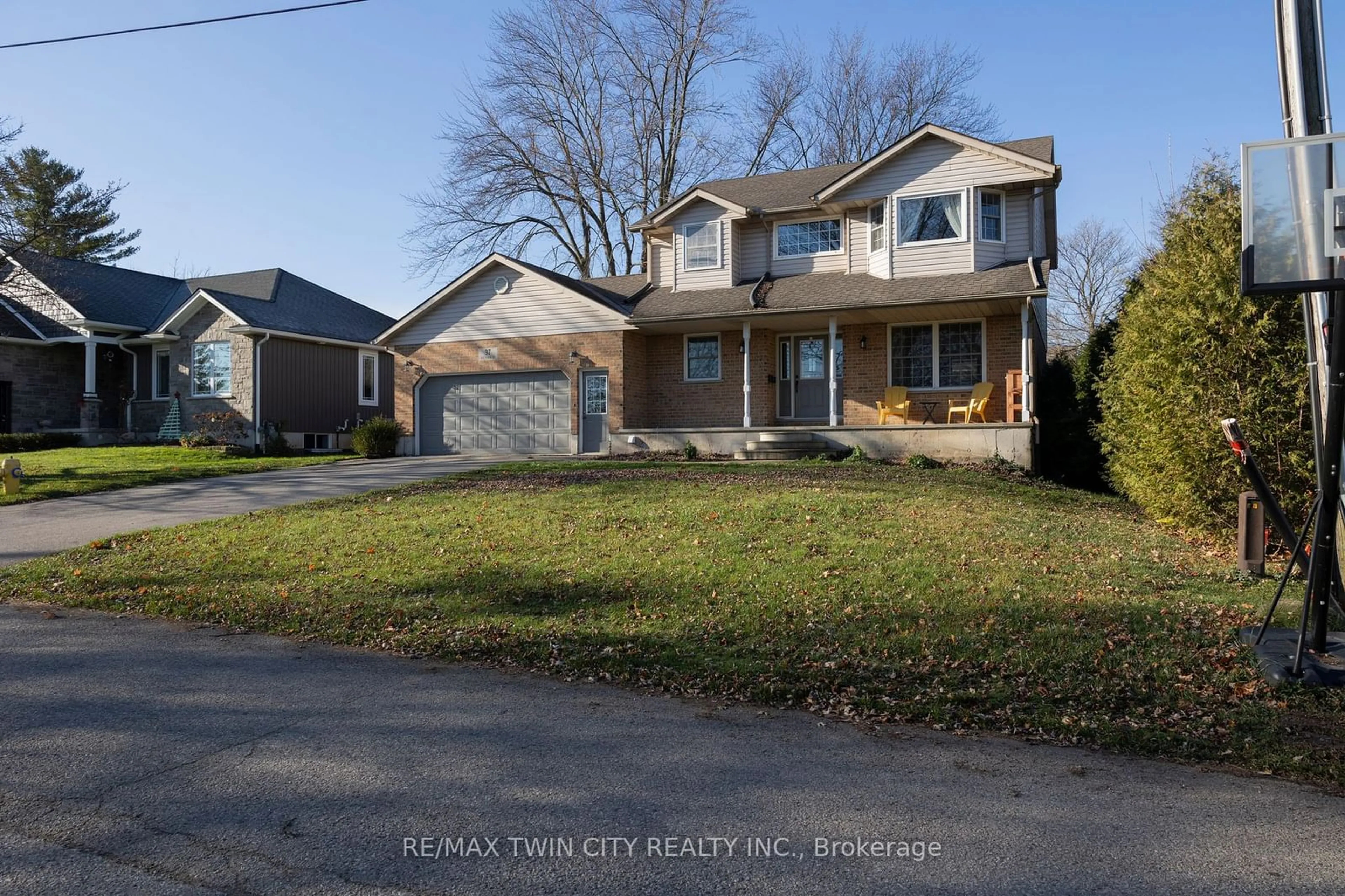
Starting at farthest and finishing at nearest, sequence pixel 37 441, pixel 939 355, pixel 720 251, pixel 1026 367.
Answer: pixel 37 441 → pixel 720 251 → pixel 939 355 → pixel 1026 367

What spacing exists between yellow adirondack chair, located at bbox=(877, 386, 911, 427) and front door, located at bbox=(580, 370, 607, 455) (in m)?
6.39

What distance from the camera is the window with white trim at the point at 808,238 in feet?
70.2

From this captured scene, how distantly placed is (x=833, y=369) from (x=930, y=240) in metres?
3.55

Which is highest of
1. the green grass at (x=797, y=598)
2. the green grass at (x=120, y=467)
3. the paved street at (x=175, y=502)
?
the green grass at (x=120, y=467)

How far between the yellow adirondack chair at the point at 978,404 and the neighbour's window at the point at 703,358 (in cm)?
560

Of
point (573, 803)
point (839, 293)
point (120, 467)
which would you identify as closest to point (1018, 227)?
point (839, 293)

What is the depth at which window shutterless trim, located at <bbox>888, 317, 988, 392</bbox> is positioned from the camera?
19.3 m

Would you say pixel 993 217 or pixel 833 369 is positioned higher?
pixel 993 217

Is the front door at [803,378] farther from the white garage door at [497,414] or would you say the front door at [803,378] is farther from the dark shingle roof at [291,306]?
the dark shingle roof at [291,306]

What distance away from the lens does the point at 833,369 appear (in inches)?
745

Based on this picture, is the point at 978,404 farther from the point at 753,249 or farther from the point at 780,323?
the point at 753,249

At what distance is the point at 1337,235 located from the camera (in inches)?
221

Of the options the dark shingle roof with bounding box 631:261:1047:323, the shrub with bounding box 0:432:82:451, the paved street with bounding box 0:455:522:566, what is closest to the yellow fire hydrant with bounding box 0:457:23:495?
the paved street with bounding box 0:455:522:566

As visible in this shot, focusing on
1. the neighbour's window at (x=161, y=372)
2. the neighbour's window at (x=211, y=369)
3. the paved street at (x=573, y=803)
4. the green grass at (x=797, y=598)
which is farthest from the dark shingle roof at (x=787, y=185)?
→ the paved street at (x=573, y=803)
